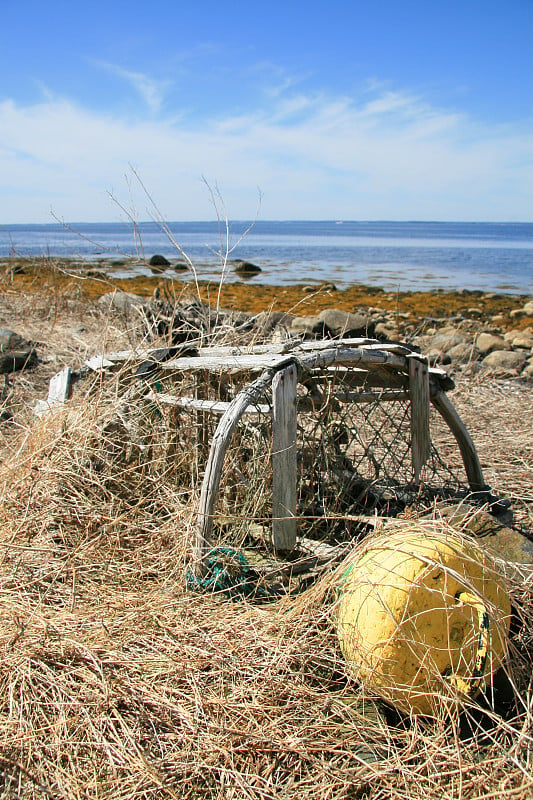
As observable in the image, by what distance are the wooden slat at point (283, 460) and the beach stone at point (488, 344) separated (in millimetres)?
9023

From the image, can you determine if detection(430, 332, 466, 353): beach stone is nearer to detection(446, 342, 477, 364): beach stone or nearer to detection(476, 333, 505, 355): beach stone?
detection(476, 333, 505, 355): beach stone

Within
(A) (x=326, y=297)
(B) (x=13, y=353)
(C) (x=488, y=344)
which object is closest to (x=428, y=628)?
(B) (x=13, y=353)

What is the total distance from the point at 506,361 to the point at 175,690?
876 centimetres

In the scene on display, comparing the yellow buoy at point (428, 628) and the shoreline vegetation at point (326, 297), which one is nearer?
the yellow buoy at point (428, 628)

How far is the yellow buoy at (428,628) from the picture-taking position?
231 cm

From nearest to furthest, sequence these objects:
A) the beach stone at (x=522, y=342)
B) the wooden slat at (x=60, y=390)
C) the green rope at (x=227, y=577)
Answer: the green rope at (x=227, y=577) → the wooden slat at (x=60, y=390) → the beach stone at (x=522, y=342)

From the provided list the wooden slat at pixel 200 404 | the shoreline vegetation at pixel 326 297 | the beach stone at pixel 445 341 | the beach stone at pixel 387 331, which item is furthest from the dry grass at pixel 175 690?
the shoreline vegetation at pixel 326 297

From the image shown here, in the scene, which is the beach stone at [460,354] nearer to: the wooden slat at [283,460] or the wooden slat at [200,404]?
the wooden slat at [200,404]

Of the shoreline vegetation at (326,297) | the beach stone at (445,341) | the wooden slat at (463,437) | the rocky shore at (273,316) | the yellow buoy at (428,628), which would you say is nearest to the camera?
the yellow buoy at (428,628)

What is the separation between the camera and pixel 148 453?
13.7ft

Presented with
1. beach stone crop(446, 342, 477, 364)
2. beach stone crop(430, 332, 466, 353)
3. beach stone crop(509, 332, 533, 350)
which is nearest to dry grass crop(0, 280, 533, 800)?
beach stone crop(446, 342, 477, 364)

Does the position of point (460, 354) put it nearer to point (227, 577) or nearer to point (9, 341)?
point (9, 341)

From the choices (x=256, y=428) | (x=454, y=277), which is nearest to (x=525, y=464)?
(x=256, y=428)

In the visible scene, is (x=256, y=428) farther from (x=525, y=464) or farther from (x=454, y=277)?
(x=454, y=277)
